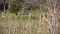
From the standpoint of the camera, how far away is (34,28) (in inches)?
207

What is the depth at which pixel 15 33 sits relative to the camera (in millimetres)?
5238

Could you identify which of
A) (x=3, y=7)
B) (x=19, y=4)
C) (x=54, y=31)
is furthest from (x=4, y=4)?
(x=54, y=31)

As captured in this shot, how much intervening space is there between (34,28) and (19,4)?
4690 millimetres

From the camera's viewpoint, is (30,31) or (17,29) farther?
(17,29)

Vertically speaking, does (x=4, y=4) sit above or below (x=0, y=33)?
above

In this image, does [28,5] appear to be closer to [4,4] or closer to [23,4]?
[23,4]

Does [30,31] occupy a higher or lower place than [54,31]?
lower

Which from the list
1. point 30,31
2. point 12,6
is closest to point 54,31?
point 30,31

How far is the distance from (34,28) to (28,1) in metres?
4.70

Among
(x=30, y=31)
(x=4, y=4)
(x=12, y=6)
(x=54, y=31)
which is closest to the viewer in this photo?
(x=54, y=31)

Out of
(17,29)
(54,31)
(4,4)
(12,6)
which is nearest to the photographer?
(54,31)

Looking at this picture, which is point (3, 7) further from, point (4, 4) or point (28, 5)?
point (28, 5)

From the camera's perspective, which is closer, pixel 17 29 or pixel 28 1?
pixel 17 29

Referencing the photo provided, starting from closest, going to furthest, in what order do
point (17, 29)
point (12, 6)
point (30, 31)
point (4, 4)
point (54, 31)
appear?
point (54, 31)
point (30, 31)
point (17, 29)
point (12, 6)
point (4, 4)
